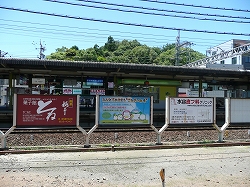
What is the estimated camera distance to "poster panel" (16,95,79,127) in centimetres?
790

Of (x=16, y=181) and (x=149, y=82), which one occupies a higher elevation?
(x=149, y=82)

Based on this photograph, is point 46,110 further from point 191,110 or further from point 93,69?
point 93,69

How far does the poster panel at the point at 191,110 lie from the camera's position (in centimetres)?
911

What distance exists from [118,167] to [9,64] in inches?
496

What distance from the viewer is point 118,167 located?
605 cm

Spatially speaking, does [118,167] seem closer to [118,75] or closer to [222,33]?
[222,33]

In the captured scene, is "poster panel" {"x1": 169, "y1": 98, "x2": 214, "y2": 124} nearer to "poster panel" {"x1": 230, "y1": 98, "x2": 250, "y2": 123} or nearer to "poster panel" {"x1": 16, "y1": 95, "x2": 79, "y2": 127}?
"poster panel" {"x1": 230, "y1": 98, "x2": 250, "y2": 123}

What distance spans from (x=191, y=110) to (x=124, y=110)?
2.67 metres

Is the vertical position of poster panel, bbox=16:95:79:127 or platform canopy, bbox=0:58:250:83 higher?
platform canopy, bbox=0:58:250:83

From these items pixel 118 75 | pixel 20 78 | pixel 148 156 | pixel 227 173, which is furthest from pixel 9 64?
pixel 227 173

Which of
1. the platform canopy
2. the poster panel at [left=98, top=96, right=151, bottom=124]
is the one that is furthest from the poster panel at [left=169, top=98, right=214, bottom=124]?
the platform canopy

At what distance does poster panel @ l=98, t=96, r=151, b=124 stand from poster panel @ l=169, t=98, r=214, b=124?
3.16ft

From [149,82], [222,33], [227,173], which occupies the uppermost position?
[222,33]

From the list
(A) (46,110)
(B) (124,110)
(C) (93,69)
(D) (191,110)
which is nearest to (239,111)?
(D) (191,110)
